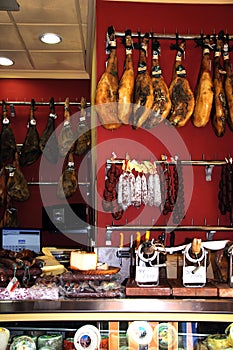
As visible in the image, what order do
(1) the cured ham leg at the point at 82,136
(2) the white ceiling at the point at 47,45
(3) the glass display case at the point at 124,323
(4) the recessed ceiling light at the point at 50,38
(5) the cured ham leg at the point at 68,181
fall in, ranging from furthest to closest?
(5) the cured ham leg at the point at 68,181 → (1) the cured ham leg at the point at 82,136 → (4) the recessed ceiling light at the point at 50,38 → (2) the white ceiling at the point at 47,45 → (3) the glass display case at the point at 124,323

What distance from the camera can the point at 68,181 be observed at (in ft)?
20.7

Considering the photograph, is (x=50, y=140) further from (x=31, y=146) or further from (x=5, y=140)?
(x=5, y=140)

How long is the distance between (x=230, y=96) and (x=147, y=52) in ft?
2.71

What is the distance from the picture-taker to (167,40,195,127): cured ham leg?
12.4ft

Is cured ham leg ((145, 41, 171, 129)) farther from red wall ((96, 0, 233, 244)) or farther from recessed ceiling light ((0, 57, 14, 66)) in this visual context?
recessed ceiling light ((0, 57, 14, 66))

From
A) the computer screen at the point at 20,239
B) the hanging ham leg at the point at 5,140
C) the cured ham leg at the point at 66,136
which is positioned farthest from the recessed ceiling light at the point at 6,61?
the computer screen at the point at 20,239

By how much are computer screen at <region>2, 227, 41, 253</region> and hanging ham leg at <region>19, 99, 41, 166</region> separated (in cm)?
98

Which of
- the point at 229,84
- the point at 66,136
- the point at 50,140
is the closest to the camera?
the point at 229,84

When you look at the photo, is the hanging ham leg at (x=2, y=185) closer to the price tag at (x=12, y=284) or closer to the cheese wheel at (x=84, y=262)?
the cheese wheel at (x=84, y=262)

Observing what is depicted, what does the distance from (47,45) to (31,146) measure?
52.9 inches

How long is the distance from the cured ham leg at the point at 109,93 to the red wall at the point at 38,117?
3094mm

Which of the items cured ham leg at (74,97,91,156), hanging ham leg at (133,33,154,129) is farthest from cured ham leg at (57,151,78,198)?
hanging ham leg at (133,33,154,129)

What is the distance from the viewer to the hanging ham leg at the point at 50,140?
638 cm

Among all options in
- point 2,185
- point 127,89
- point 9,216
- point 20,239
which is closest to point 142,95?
point 127,89
